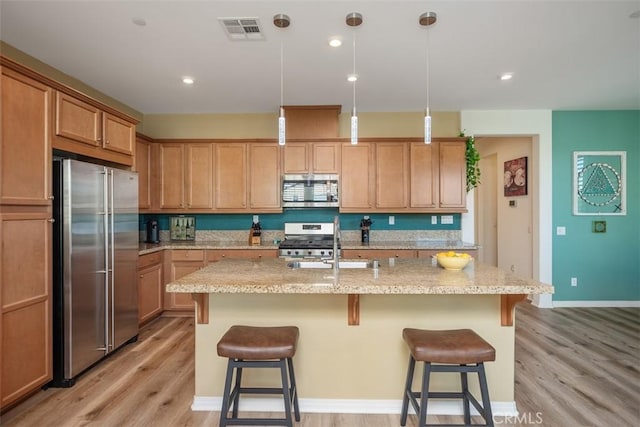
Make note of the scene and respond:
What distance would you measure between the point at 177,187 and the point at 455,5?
3787 millimetres

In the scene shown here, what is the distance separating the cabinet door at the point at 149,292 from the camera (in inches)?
148

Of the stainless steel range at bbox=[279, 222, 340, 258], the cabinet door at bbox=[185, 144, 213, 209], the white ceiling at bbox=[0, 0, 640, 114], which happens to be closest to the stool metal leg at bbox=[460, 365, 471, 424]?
the stainless steel range at bbox=[279, 222, 340, 258]

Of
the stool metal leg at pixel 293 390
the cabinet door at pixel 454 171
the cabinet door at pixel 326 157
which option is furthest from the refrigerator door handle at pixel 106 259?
the cabinet door at pixel 454 171

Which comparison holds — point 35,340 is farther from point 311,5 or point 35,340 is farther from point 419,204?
point 419,204

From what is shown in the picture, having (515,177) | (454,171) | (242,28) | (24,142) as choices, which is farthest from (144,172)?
(515,177)

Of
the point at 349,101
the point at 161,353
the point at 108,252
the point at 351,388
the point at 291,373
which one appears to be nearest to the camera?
the point at 291,373

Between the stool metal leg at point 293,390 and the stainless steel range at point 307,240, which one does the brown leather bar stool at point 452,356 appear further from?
the stainless steel range at point 307,240

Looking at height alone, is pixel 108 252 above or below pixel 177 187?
below

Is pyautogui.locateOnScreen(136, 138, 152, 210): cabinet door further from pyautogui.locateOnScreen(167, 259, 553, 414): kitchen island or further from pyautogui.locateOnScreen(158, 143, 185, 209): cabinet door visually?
pyautogui.locateOnScreen(167, 259, 553, 414): kitchen island

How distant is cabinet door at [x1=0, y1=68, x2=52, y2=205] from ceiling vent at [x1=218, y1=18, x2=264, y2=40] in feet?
4.44

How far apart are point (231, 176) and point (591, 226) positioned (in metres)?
4.97

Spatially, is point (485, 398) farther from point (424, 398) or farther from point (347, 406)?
point (347, 406)

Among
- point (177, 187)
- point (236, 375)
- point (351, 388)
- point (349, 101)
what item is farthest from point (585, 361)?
point (177, 187)

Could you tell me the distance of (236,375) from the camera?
2.11m
